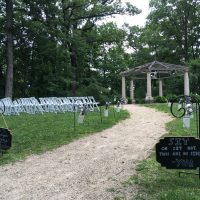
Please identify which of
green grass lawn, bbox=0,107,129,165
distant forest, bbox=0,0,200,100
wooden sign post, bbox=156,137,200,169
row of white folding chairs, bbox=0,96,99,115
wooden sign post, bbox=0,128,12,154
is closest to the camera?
wooden sign post, bbox=156,137,200,169

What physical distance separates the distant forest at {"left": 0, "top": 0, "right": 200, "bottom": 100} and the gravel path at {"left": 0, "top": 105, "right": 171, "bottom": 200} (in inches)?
642

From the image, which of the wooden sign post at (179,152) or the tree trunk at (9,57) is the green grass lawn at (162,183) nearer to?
the wooden sign post at (179,152)

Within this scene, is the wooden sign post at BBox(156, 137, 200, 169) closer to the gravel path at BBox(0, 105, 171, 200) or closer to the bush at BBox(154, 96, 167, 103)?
the gravel path at BBox(0, 105, 171, 200)

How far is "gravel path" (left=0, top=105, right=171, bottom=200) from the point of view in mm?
5594

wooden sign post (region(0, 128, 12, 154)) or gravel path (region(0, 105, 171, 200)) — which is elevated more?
wooden sign post (region(0, 128, 12, 154))

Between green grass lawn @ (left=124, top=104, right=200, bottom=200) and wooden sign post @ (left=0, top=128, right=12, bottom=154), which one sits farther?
wooden sign post @ (left=0, top=128, right=12, bottom=154)

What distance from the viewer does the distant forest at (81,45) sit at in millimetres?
27297

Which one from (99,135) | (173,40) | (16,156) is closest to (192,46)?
(173,40)

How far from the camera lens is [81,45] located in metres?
30.0

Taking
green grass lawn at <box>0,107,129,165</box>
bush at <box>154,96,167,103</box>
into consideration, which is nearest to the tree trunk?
bush at <box>154,96,167,103</box>

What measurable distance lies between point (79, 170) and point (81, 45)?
23.7m

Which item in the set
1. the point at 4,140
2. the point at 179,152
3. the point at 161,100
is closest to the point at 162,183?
the point at 179,152

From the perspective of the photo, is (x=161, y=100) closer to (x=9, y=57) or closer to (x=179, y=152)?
(x=9, y=57)

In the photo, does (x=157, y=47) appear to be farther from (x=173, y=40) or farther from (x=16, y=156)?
(x=16, y=156)
